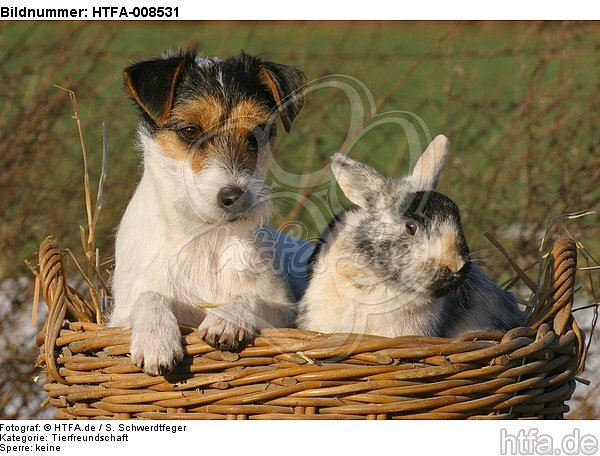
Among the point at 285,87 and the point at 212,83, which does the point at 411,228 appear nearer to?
the point at 285,87

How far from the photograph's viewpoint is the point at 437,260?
351 cm

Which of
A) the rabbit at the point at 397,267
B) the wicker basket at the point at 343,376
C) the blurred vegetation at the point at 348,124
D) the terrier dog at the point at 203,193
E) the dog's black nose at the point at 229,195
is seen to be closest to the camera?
the wicker basket at the point at 343,376

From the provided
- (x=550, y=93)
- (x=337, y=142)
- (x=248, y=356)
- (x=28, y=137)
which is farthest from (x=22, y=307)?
(x=550, y=93)

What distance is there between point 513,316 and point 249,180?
146 cm

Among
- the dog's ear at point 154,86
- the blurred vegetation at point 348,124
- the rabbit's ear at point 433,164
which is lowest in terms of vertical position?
the rabbit's ear at point 433,164

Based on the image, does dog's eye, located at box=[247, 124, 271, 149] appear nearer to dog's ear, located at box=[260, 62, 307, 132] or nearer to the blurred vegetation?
dog's ear, located at box=[260, 62, 307, 132]

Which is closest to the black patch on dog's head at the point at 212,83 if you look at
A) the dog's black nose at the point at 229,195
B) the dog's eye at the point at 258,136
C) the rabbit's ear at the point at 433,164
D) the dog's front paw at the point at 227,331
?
the dog's eye at the point at 258,136

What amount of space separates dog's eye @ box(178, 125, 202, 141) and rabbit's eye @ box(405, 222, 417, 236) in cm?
109

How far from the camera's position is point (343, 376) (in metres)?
3.24

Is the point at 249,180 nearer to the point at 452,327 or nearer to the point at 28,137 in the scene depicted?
the point at 452,327

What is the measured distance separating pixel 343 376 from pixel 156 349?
735 millimetres

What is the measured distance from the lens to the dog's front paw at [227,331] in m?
3.36

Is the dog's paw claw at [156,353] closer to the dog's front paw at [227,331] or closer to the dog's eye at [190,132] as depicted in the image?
the dog's front paw at [227,331]

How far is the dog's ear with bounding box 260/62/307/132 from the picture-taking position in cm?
419
